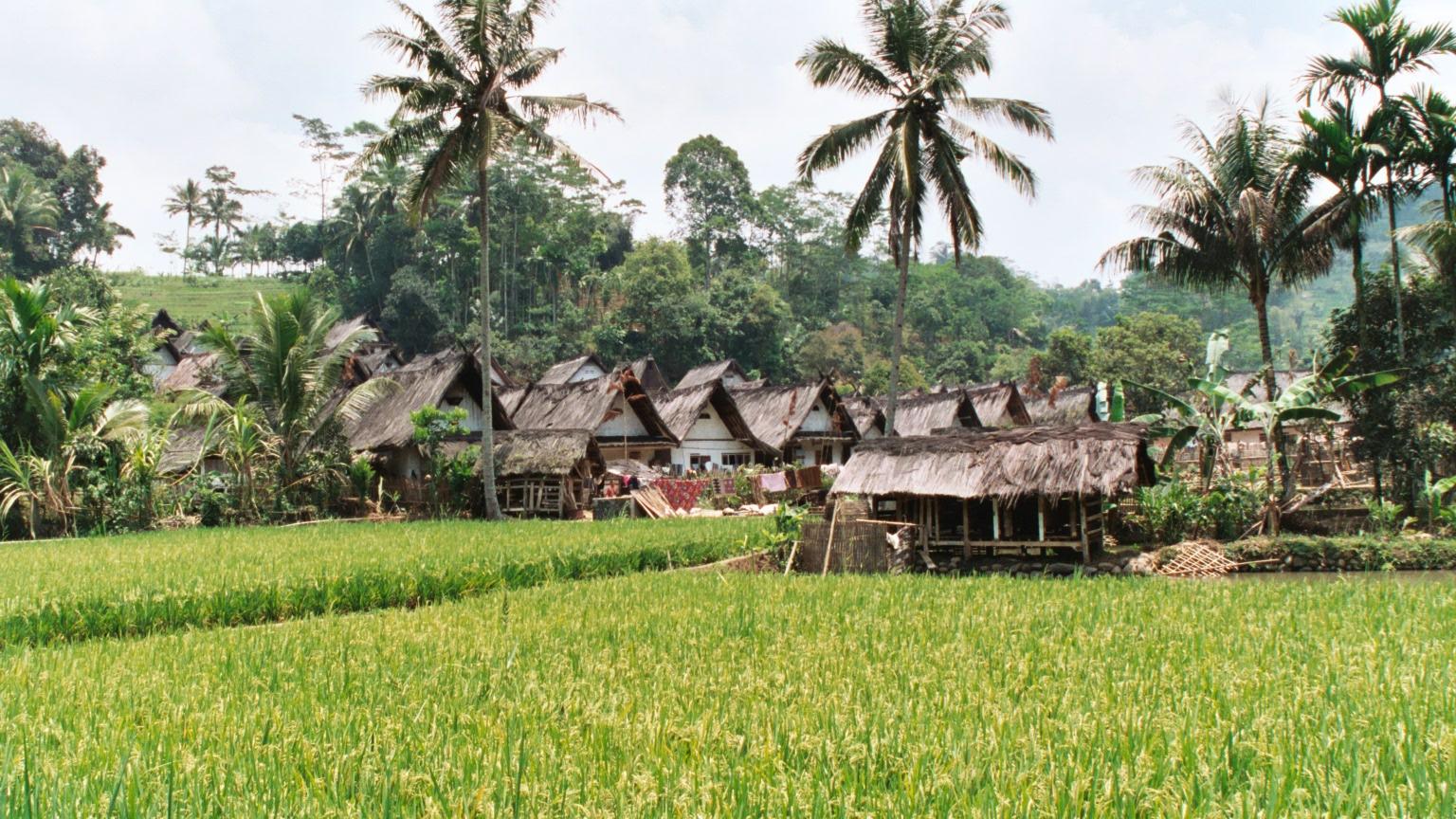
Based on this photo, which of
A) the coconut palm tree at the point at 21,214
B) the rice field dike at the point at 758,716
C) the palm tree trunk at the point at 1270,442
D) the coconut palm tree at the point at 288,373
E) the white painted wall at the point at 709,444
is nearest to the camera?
the rice field dike at the point at 758,716

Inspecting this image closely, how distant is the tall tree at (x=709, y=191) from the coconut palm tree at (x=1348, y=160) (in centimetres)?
3880

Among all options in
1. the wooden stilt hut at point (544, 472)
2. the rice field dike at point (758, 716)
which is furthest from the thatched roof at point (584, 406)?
the rice field dike at point (758, 716)

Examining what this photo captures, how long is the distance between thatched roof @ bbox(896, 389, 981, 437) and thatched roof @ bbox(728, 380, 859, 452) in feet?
6.55

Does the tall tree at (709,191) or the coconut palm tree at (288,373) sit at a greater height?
the tall tree at (709,191)

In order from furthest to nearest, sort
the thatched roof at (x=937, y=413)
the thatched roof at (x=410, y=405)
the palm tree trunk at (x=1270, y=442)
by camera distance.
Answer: the thatched roof at (x=937, y=413) < the thatched roof at (x=410, y=405) < the palm tree trunk at (x=1270, y=442)

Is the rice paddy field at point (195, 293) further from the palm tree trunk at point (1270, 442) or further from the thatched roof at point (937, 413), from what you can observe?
the palm tree trunk at point (1270, 442)

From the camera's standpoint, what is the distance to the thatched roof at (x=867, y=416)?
3322 cm

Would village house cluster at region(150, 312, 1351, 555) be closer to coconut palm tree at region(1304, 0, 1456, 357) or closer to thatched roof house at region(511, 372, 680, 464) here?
thatched roof house at region(511, 372, 680, 464)

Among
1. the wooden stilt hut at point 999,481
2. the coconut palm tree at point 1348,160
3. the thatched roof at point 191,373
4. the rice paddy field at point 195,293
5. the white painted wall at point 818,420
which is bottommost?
the wooden stilt hut at point 999,481

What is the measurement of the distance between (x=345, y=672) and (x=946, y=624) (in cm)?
433

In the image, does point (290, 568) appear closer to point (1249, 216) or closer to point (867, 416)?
point (1249, 216)

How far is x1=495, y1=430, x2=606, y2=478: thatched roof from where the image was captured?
20547mm

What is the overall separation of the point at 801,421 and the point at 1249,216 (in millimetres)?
15174

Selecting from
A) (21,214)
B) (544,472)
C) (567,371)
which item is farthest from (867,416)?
(21,214)
